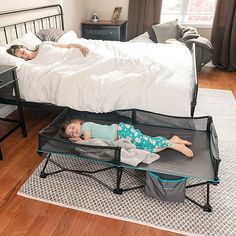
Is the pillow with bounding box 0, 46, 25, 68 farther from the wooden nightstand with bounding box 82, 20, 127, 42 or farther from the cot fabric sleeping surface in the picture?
the wooden nightstand with bounding box 82, 20, 127, 42

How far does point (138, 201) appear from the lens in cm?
177

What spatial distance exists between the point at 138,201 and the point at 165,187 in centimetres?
25

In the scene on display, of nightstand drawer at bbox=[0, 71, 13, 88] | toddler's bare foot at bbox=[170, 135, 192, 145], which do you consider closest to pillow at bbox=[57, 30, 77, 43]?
nightstand drawer at bbox=[0, 71, 13, 88]

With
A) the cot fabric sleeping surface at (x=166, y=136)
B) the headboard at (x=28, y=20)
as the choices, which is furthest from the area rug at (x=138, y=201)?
the headboard at (x=28, y=20)

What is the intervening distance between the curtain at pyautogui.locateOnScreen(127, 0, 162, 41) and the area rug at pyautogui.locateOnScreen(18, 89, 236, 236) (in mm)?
3284

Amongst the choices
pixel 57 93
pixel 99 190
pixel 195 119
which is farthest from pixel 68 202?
pixel 195 119

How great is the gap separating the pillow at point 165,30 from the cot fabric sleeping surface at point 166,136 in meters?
2.77

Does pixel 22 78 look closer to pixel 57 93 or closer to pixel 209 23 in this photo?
pixel 57 93

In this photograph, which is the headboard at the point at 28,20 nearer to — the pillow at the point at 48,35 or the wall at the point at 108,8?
the pillow at the point at 48,35

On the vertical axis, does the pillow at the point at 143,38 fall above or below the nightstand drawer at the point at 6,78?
below

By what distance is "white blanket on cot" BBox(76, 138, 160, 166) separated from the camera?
1684 millimetres

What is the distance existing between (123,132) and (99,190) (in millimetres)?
462

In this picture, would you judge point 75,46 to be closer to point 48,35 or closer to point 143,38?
point 48,35

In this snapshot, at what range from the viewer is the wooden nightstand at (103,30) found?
452 centimetres
